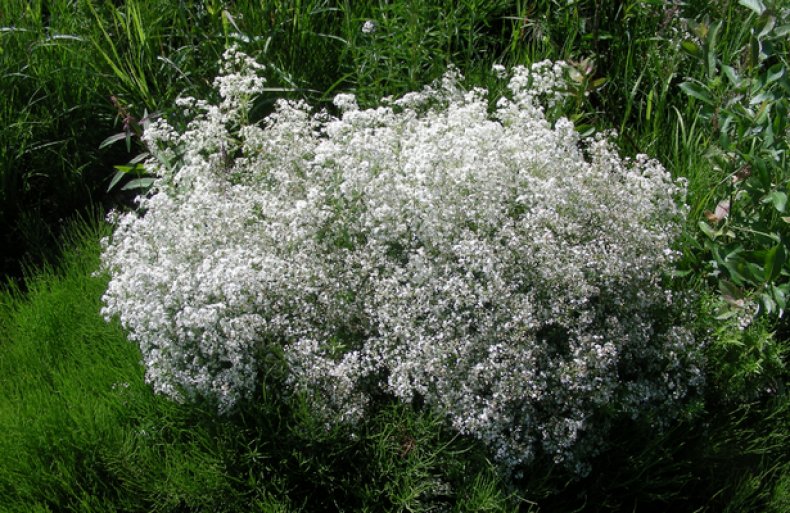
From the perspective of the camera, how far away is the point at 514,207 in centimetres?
312

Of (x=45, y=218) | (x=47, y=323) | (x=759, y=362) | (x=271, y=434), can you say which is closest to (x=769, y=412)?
(x=759, y=362)

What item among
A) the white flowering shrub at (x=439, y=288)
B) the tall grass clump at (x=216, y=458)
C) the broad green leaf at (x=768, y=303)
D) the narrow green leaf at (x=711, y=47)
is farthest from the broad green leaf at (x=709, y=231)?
the tall grass clump at (x=216, y=458)

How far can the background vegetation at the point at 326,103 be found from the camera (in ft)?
9.44

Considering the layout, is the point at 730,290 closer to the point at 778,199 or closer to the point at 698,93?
the point at 778,199

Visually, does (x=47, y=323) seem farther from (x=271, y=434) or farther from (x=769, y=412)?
(x=769, y=412)

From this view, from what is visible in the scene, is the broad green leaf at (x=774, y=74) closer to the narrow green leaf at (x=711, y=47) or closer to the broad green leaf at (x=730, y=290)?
the narrow green leaf at (x=711, y=47)

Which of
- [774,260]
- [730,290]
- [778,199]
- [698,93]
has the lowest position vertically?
[730,290]

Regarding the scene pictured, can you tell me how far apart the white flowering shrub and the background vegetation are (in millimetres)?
151

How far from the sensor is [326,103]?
181 inches

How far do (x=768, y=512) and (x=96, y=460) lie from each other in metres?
2.31

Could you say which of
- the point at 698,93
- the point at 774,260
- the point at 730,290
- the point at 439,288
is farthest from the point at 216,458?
the point at 698,93

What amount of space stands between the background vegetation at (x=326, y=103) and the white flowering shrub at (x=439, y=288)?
151mm

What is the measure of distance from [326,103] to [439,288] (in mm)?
2014

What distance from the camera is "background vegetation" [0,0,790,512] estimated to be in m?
2.88
